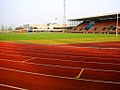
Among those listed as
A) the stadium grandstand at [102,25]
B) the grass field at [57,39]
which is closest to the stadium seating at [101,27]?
the stadium grandstand at [102,25]

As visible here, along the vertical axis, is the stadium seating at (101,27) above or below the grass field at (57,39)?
above

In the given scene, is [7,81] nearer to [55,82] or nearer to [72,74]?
[55,82]

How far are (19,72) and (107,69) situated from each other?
11.5ft

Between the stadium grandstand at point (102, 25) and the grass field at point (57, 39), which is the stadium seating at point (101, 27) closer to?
the stadium grandstand at point (102, 25)

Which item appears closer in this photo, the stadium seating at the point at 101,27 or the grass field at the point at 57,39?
the grass field at the point at 57,39

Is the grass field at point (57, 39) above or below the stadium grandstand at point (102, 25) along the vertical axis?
below

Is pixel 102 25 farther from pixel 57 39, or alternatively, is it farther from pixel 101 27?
pixel 57 39

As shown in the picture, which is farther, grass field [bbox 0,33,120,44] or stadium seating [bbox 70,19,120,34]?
stadium seating [bbox 70,19,120,34]

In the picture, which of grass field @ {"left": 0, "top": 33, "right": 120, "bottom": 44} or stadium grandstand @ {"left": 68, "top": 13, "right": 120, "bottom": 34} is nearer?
grass field @ {"left": 0, "top": 33, "right": 120, "bottom": 44}

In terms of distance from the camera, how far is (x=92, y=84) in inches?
239

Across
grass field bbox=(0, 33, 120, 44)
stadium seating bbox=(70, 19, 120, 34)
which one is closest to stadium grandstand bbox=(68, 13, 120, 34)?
stadium seating bbox=(70, 19, 120, 34)

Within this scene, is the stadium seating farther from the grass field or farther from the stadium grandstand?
the grass field

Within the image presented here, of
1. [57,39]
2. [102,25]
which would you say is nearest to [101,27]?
[102,25]

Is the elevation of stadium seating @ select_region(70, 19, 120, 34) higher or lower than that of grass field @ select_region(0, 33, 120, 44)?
higher
